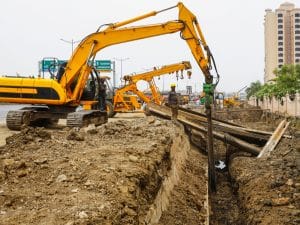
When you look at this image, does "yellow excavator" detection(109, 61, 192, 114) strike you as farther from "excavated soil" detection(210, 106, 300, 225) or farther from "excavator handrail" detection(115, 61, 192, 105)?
"excavated soil" detection(210, 106, 300, 225)

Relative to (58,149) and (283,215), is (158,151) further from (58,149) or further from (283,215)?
(283,215)

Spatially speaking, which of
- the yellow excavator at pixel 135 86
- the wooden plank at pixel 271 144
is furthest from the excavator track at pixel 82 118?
the yellow excavator at pixel 135 86

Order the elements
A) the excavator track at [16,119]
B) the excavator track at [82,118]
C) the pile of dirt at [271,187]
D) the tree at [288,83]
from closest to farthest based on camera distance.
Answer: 1. the pile of dirt at [271,187]
2. the excavator track at [82,118]
3. the excavator track at [16,119]
4. the tree at [288,83]

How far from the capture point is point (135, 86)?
27.6 m

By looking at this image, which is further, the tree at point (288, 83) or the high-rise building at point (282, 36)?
the high-rise building at point (282, 36)

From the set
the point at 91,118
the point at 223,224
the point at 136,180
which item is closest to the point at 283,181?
the point at 223,224

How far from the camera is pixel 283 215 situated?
749 cm

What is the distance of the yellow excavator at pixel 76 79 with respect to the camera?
15.1 m

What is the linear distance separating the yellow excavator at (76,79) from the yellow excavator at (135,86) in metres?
10.8

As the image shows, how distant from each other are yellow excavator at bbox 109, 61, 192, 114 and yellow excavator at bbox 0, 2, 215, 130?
1079cm

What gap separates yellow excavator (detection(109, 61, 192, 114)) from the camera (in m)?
27.0

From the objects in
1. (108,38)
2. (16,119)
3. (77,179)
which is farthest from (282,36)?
(77,179)

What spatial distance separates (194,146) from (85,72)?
506 centimetres

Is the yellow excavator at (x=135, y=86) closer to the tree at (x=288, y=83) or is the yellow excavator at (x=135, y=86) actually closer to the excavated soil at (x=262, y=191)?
the tree at (x=288, y=83)
